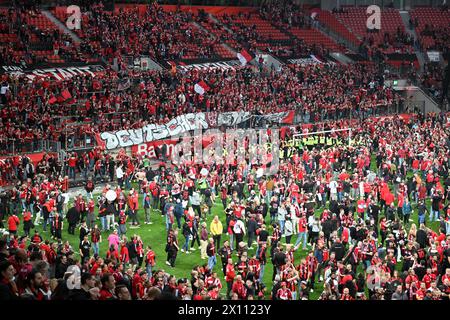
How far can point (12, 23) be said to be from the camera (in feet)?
124

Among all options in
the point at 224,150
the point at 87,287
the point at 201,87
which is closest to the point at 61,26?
the point at 201,87

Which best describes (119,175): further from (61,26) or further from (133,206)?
(61,26)

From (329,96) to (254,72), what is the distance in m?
5.07

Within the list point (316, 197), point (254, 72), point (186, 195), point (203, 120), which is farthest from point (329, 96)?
point (186, 195)

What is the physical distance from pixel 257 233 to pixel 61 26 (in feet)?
86.2

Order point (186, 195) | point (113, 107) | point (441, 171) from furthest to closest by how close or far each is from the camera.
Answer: point (113, 107) → point (441, 171) → point (186, 195)

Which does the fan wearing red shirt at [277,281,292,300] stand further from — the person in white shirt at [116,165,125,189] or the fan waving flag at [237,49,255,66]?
the fan waving flag at [237,49,255,66]

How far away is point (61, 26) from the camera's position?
4119 cm

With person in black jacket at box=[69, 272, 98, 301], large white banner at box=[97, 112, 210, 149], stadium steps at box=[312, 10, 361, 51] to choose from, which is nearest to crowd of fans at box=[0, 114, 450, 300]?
person in black jacket at box=[69, 272, 98, 301]

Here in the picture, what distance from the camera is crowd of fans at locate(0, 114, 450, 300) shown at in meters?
14.4

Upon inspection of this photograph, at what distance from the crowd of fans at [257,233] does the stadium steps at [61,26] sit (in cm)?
1309

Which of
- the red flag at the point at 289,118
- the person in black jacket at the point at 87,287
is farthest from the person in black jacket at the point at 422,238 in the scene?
the red flag at the point at 289,118

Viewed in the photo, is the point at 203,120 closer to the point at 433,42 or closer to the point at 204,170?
the point at 204,170
